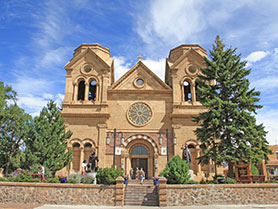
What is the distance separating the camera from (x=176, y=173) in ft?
54.1

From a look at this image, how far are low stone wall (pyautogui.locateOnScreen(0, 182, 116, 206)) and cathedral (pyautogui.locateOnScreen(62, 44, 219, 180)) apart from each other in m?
10.0

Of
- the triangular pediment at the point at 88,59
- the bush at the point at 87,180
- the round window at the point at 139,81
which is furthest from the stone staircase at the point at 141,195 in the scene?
the triangular pediment at the point at 88,59

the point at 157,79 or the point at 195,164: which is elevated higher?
the point at 157,79

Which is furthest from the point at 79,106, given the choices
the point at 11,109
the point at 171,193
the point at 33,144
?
the point at 171,193

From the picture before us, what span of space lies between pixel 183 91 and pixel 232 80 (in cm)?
1098

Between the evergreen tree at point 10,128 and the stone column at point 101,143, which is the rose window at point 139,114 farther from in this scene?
the evergreen tree at point 10,128

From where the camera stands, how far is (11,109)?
1328 inches

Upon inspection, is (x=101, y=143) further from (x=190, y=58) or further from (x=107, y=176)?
(x=190, y=58)

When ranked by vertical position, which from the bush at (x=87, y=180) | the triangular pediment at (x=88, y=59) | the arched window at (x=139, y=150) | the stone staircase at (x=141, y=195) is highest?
the triangular pediment at (x=88, y=59)

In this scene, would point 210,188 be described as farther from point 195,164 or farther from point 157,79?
point 157,79

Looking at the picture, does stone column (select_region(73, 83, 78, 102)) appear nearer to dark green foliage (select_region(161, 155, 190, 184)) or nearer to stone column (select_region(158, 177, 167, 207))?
dark green foliage (select_region(161, 155, 190, 184))

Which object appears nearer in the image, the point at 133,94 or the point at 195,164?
the point at 195,164

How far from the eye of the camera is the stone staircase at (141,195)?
54.5 feet

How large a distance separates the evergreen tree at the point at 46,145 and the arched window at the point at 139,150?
8.36 meters
